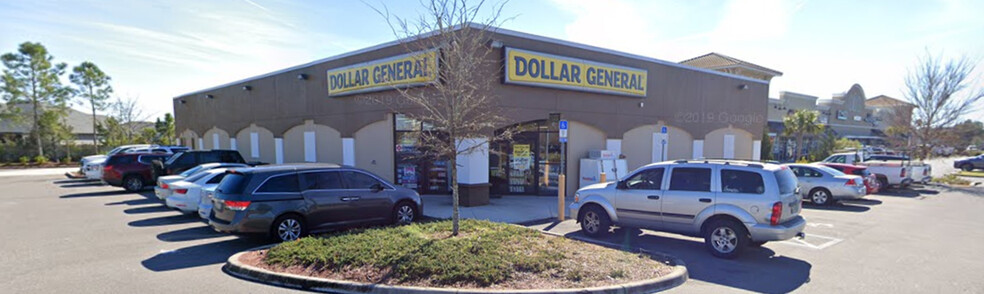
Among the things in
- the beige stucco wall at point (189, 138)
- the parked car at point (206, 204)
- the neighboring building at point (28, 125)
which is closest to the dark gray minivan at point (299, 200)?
the parked car at point (206, 204)

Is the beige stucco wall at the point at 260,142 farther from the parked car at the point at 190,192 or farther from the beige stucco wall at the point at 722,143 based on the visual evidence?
the beige stucco wall at the point at 722,143

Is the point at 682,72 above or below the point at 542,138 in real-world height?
above

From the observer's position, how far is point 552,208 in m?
12.1

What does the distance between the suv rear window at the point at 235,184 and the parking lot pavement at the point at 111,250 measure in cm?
101

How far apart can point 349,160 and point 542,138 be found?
276 inches

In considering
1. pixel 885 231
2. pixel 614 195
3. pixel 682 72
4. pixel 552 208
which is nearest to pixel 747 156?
pixel 682 72

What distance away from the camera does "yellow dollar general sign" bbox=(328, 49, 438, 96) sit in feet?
40.9

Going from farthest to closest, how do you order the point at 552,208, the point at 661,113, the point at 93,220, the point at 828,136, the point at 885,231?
the point at 828,136
the point at 661,113
the point at 552,208
the point at 93,220
the point at 885,231

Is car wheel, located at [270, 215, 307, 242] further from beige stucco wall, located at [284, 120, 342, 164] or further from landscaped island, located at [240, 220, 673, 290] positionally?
beige stucco wall, located at [284, 120, 342, 164]

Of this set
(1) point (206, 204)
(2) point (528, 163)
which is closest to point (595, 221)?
(2) point (528, 163)

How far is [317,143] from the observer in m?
17.5

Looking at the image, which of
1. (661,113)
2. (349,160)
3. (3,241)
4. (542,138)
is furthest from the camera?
(661,113)

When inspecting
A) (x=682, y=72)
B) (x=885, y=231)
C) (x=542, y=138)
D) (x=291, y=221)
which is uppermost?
(x=682, y=72)

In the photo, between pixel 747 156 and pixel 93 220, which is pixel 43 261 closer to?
pixel 93 220
